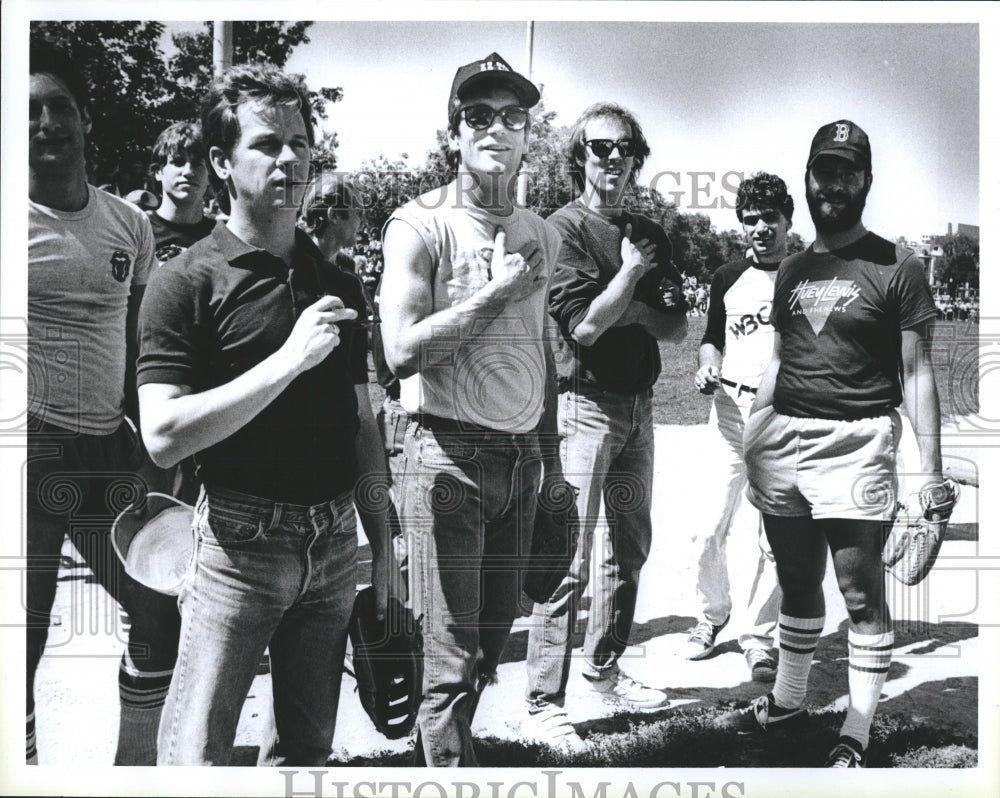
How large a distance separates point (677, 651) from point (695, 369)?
1048mm

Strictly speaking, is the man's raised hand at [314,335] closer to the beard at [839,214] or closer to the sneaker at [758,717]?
the beard at [839,214]

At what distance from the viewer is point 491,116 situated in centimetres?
387

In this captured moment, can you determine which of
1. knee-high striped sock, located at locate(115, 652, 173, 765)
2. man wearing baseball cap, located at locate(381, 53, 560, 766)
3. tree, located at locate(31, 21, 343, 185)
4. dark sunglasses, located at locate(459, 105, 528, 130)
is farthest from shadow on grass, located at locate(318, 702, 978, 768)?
tree, located at locate(31, 21, 343, 185)

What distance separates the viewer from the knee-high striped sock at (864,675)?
4.00 m

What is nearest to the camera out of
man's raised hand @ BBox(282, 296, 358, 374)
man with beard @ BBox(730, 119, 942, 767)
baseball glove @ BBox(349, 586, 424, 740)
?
man's raised hand @ BBox(282, 296, 358, 374)

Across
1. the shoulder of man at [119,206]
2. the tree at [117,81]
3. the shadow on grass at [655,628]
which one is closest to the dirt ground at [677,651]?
the shadow on grass at [655,628]

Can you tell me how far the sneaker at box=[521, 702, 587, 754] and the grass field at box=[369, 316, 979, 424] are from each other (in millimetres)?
1134

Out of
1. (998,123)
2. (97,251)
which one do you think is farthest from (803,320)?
(97,251)

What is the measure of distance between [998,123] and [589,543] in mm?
2179

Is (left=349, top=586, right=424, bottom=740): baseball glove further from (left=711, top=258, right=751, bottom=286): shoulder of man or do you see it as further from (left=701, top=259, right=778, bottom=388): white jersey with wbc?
(left=711, top=258, right=751, bottom=286): shoulder of man

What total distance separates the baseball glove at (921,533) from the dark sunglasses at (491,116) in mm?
2002

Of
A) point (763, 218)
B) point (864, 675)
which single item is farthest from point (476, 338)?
point (864, 675)

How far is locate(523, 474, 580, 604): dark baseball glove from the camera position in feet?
12.9

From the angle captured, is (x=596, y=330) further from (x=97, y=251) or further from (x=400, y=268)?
(x=97, y=251)
